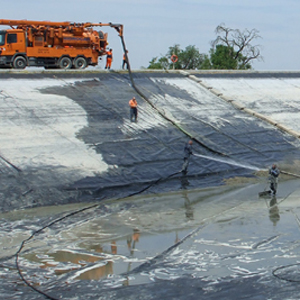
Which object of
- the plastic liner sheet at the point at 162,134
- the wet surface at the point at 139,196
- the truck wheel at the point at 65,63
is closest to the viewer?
the wet surface at the point at 139,196

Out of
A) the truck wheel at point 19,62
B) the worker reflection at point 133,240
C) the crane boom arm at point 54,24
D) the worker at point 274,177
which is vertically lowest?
the worker reflection at point 133,240

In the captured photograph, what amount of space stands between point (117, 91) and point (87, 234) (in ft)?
43.0

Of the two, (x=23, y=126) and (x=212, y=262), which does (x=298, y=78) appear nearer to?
(x=23, y=126)

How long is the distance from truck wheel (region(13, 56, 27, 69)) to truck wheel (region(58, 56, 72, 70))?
2085 mm

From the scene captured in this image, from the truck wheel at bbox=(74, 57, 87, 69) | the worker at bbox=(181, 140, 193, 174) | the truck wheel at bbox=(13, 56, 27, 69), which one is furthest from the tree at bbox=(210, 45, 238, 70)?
the worker at bbox=(181, 140, 193, 174)

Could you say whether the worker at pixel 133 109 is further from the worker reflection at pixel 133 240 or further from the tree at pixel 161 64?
the tree at pixel 161 64

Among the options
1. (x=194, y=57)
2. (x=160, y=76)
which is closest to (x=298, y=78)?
(x=160, y=76)

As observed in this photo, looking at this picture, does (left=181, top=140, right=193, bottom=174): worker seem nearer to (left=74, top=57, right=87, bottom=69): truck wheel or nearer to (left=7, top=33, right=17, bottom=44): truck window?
(left=74, top=57, right=87, bottom=69): truck wheel

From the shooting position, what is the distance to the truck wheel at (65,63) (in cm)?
3006

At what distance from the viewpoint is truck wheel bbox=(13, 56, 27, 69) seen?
2864 centimetres

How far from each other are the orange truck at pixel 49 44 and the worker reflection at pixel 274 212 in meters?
17.2

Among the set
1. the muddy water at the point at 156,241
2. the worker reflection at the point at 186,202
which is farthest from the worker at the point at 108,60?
the muddy water at the point at 156,241

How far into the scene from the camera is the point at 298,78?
111 feet

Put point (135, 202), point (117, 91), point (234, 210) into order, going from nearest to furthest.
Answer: point (234, 210) < point (135, 202) < point (117, 91)
